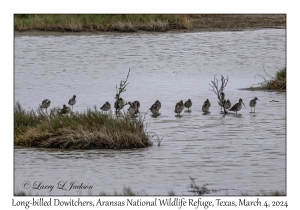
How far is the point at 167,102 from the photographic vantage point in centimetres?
2134

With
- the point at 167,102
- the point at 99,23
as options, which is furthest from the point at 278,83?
the point at 99,23

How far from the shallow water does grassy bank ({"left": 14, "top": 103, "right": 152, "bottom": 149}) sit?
21 centimetres

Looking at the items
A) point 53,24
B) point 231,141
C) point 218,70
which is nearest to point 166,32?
point 53,24

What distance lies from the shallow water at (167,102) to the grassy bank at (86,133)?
206 millimetres

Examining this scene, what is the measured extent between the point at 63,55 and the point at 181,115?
13.0 metres

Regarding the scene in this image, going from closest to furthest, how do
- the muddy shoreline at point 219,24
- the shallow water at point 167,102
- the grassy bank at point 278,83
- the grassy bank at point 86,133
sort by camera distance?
the shallow water at point 167,102, the grassy bank at point 86,133, the grassy bank at point 278,83, the muddy shoreline at point 219,24

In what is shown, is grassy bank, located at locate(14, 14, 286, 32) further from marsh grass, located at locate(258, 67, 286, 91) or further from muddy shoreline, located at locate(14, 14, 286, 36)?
marsh grass, located at locate(258, 67, 286, 91)

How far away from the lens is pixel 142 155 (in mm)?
14266

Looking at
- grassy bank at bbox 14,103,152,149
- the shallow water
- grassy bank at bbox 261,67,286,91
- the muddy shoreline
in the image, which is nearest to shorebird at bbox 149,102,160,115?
the shallow water

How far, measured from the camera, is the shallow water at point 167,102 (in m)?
12.8

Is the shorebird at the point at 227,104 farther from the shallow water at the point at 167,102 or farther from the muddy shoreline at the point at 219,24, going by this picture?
the muddy shoreline at the point at 219,24

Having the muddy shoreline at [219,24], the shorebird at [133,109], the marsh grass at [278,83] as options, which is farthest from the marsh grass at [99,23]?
the shorebird at [133,109]

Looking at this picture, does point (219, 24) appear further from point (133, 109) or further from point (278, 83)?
point (133, 109)

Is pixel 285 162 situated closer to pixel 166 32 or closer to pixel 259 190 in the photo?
pixel 259 190
